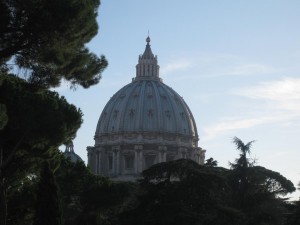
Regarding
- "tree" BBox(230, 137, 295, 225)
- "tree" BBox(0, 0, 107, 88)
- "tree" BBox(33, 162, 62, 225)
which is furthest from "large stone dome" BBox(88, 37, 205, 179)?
"tree" BBox(0, 0, 107, 88)

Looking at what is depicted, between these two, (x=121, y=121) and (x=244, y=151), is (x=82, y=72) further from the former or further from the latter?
(x=121, y=121)

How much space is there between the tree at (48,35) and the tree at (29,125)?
57.7 inches

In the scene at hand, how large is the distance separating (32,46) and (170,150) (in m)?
64.1

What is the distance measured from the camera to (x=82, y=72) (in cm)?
1450

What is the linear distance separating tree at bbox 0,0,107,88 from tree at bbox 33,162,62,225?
449 cm

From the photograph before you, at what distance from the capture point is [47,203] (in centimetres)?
1789

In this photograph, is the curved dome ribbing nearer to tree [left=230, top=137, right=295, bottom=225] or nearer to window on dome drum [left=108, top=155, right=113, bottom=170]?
window on dome drum [left=108, top=155, right=113, bottom=170]

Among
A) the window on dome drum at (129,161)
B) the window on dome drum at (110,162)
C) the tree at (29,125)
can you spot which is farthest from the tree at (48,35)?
the window on dome drum at (110,162)

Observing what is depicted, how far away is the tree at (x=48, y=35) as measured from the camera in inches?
501

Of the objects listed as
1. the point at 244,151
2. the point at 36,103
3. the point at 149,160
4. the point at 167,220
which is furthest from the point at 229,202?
the point at 149,160

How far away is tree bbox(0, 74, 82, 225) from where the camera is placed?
16.4 metres

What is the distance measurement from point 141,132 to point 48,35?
64.1 meters

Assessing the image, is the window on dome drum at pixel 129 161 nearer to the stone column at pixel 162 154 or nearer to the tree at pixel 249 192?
the stone column at pixel 162 154

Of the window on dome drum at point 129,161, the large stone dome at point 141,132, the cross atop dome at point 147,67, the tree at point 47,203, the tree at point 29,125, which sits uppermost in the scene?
the cross atop dome at point 147,67
